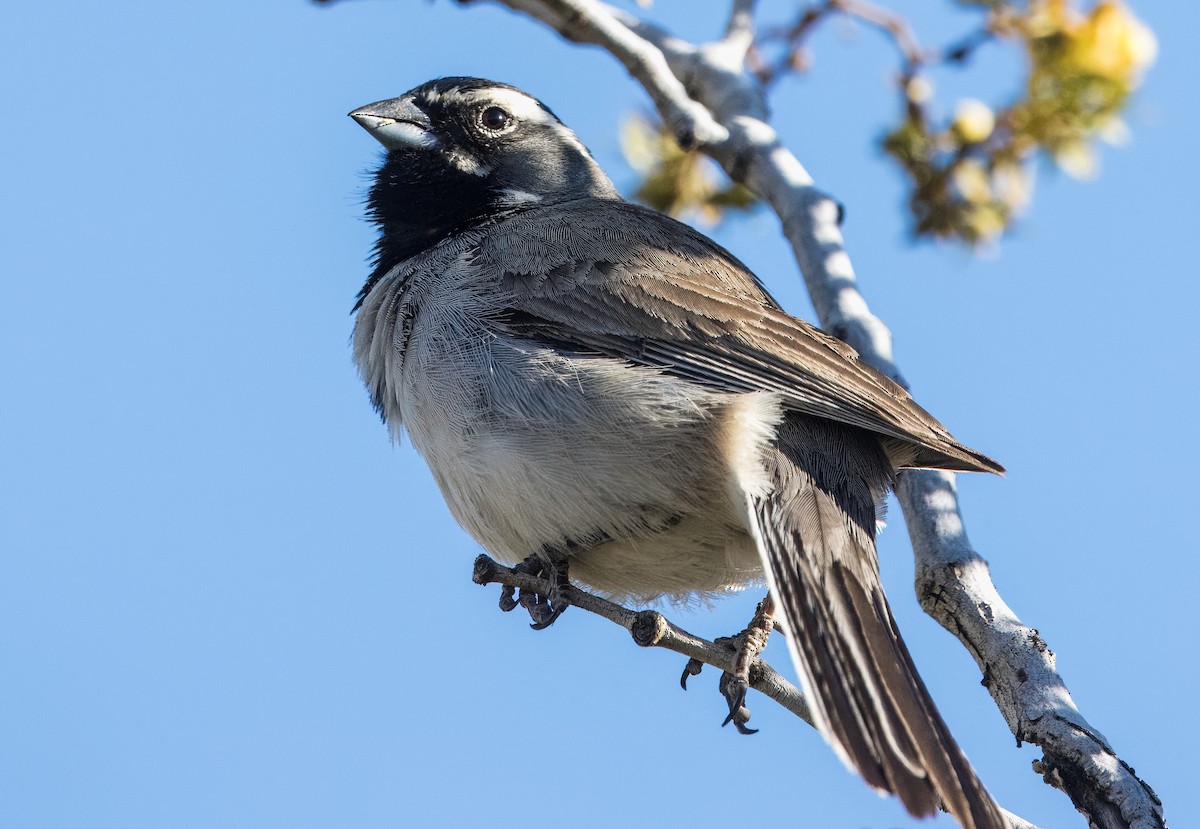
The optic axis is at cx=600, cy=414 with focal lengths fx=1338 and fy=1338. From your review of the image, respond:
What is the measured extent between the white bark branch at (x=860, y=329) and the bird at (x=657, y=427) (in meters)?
0.19

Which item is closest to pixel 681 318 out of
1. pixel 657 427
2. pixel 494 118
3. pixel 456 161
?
pixel 657 427

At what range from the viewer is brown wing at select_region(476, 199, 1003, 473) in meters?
4.60

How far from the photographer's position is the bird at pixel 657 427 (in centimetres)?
429

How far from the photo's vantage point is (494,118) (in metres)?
6.39

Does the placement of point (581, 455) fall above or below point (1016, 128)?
below

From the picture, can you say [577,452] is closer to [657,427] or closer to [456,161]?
[657,427]

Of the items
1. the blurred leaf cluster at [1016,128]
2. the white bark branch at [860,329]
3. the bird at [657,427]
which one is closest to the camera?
the white bark branch at [860,329]

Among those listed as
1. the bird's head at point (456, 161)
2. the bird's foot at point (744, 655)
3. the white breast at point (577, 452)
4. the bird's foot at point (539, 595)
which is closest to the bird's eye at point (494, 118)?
the bird's head at point (456, 161)

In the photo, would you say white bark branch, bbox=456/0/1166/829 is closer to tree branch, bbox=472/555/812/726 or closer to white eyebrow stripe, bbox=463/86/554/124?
tree branch, bbox=472/555/812/726

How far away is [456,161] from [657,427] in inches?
85.1

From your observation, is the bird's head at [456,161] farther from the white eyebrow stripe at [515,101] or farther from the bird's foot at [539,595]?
the bird's foot at [539,595]

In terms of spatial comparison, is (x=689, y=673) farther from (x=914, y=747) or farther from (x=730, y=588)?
(x=914, y=747)

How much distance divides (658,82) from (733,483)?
1985mm

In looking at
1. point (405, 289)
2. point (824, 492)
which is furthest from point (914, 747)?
point (405, 289)
